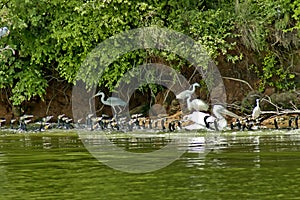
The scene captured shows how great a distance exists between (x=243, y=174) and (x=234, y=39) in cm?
1328

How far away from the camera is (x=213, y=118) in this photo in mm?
20281

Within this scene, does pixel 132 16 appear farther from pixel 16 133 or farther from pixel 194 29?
pixel 16 133

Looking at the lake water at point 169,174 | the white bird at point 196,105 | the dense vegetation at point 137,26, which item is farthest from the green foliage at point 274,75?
the lake water at point 169,174

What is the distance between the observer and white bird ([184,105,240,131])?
19.8 meters

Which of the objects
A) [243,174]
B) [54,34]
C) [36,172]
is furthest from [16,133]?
[243,174]

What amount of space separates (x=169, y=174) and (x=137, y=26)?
43.4 ft

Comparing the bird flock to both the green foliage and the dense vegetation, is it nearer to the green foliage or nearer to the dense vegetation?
the dense vegetation

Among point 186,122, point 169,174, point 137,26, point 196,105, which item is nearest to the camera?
point 169,174

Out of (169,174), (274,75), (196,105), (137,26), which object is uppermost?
(137,26)

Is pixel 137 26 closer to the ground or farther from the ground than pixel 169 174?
A: farther from the ground

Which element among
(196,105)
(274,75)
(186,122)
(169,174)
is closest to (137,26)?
(196,105)

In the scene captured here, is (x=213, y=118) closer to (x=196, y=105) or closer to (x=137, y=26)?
(x=196, y=105)

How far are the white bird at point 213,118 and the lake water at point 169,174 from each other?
3.90m

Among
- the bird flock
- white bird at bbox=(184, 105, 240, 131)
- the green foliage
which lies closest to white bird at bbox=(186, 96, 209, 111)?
the bird flock
